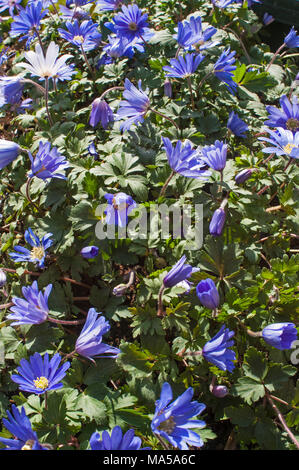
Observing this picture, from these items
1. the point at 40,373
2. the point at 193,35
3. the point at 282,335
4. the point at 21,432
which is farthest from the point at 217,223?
the point at 193,35

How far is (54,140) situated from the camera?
94.2 inches

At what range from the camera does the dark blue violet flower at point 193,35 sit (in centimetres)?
245

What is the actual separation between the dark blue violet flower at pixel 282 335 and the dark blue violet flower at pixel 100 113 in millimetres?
1509

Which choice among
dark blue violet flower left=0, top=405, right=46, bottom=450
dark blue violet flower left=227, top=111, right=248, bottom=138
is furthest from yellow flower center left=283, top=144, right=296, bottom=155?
dark blue violet flower left=0, top=405, right=46, bottom=450

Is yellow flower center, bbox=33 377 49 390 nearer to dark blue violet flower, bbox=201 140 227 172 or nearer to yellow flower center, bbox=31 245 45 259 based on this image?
yellow flower center, bbox=31 245 45 259

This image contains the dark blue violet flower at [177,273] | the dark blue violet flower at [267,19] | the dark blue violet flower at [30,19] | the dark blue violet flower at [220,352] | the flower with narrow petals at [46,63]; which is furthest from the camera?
the dark blue violet flower at [267,19]

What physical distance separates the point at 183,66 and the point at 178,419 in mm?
1845

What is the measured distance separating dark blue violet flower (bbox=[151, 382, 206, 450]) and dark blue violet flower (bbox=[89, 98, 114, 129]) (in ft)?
5.29

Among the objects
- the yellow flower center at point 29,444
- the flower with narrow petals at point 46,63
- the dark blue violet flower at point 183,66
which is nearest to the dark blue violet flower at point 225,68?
the dark blue violet flower at point 183,66

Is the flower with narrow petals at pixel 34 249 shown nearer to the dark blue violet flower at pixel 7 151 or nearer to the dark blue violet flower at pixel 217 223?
the dark blue violet flower at pixel 7 151

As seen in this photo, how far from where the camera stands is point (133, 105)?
7.40 ft

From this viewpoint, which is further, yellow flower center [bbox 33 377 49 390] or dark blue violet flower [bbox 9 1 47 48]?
dark blue violet flower [bbox 9 1 47 48]

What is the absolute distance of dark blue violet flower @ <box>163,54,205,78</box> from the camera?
234cm
